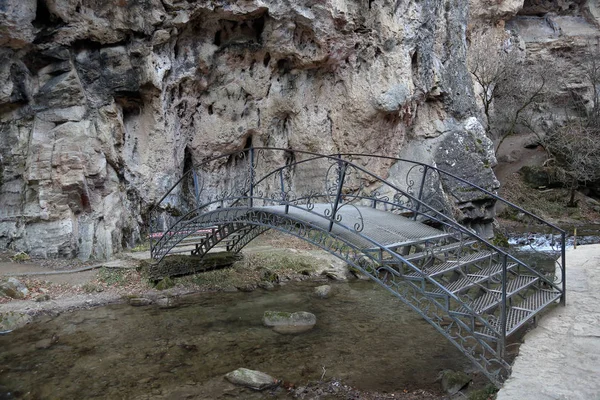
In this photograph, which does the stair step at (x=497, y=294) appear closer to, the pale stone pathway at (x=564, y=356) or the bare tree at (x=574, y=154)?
the pale stone pathway at (x=564, y=356)

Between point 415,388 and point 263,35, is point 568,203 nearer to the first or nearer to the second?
point 263,35

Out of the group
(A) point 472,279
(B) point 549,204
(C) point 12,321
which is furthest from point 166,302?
(B) point 549,204

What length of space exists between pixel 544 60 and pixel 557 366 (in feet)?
86.5

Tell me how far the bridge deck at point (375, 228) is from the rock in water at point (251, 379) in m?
2.25

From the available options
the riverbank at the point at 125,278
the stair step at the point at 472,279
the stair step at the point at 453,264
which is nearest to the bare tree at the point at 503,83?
the riverbank at the point at 125,278

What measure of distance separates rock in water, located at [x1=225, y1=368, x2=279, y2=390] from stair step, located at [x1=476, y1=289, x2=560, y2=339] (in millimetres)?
2849

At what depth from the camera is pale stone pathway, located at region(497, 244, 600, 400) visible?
371 centimetres

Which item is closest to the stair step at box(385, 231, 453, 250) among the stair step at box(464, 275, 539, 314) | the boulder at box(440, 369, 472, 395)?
the stair step at box(464, 275, 539, 314)

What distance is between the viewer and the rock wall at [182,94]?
40.5 ft

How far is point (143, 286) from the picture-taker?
10492 mm

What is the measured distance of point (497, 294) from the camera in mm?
5723

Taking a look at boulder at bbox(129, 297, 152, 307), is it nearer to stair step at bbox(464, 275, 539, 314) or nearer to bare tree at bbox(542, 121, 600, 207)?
stair step at bbox(464, 275, 539, 314)

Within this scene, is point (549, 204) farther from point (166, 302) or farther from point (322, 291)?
point (166, 302)

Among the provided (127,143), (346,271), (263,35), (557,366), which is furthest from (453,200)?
(557,366)
